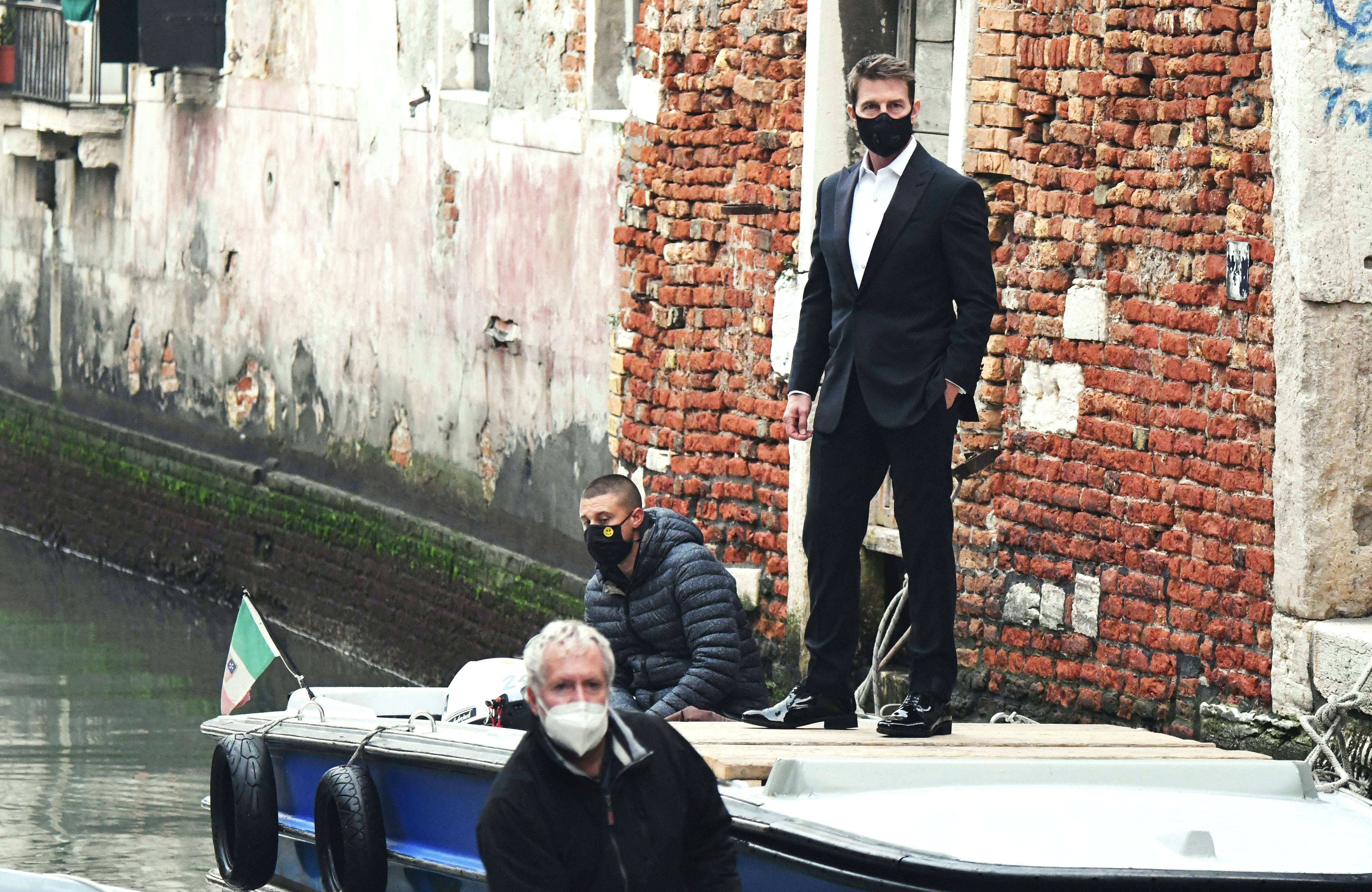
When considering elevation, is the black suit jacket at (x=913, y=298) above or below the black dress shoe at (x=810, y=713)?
above

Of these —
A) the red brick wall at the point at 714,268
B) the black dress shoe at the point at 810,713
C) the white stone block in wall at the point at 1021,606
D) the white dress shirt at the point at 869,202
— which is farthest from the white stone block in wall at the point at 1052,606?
the white dress shirt at the point at 869,202

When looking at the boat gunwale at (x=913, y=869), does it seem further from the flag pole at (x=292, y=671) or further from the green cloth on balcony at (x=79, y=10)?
the green cloth on balcony at (x=79, y=10)

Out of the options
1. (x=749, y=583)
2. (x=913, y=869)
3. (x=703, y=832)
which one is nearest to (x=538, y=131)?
(x=749, y=583)

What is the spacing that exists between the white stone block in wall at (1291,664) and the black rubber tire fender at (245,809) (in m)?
3.02

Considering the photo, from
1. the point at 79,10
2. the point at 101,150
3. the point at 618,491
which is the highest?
the point at 79,10

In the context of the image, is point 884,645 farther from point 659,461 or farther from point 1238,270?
point 659,461

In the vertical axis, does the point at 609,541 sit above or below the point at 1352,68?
below

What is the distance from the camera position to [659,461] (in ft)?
35.1

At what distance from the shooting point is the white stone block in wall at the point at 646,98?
1071 centimetres

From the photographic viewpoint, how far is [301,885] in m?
7.67

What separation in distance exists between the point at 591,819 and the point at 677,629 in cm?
266

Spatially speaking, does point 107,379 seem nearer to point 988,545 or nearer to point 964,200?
point 988,545

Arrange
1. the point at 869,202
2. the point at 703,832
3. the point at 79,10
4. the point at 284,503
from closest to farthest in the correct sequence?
the point at 703,832 → the point at 869,202 → the point at 284,503 → the point at 79,10

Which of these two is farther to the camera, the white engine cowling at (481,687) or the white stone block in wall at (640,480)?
the white stone block in wall at (640,480)
